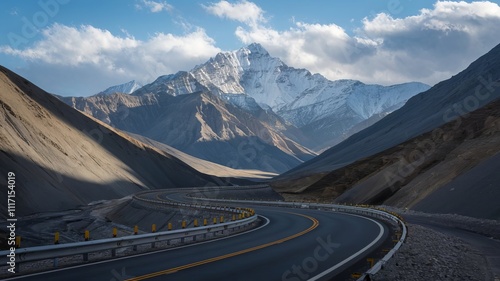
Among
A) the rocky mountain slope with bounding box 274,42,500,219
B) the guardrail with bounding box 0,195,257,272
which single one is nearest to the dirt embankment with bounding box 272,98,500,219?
the rocky mountain slope with bounding box 274,42,500,219

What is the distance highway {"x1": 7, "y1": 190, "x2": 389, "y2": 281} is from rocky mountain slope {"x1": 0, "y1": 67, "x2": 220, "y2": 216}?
31611 mm

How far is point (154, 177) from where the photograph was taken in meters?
118

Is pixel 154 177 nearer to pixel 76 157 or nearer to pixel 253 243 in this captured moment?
pixel 76 157

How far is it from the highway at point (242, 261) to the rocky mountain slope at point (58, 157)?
31611mm

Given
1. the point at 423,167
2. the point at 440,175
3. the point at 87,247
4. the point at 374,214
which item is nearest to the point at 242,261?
the point at 87,247

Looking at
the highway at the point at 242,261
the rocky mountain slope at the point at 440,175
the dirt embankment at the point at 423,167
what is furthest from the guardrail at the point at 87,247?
the dirt embankment at the point at 423,167

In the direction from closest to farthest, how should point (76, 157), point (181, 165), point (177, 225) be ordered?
1. point (177, 225)
2. point (76, 157)
3. point (181, 165)

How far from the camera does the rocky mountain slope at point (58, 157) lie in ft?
171

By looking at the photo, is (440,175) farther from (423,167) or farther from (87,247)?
(87,247)

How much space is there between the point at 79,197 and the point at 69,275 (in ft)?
182

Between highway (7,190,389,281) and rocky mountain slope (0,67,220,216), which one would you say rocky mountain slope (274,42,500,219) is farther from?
rocky mountain slope (0,67,220,216)

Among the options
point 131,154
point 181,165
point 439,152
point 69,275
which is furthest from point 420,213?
point 181,165

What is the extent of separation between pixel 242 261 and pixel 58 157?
2415 inches

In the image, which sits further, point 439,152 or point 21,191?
point 439,152
